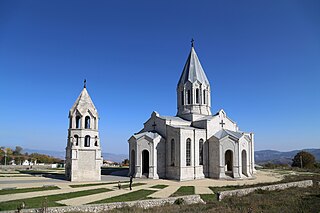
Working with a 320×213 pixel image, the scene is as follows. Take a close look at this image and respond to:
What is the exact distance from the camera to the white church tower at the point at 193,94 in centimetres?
3519

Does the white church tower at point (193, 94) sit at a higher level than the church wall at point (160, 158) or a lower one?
higher

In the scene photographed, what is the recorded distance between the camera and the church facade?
29.7 m

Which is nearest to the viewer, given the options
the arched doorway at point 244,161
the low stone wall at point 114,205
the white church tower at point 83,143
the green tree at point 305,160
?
the low stone wall at point 114,205

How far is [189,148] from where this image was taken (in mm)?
30203

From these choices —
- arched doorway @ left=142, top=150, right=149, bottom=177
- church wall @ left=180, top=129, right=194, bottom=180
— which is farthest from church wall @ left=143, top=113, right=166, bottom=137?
church wall @ left=180, top=129, right=194, bottom=180

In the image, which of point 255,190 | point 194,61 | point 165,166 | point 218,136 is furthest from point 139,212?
point 194,61

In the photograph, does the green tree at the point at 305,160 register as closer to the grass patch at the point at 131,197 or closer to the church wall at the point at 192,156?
the church wall at the point at 192,156

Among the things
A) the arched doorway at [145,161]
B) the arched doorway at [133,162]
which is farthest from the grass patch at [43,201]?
the arched doorway at [145,161]

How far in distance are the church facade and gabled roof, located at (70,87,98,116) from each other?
21.4 ft

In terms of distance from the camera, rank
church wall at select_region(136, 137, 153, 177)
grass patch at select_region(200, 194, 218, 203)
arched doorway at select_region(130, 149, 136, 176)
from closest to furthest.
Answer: grass patch at select_region(200, 194, 218, 203)
church wall at select_region(136, 137, 153, 177)
arched doorway at select_region(130, 149, 136, 176)

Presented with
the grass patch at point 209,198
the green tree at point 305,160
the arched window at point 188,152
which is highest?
the arched window at point 188,152

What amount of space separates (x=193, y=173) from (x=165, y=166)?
3677 millimetres

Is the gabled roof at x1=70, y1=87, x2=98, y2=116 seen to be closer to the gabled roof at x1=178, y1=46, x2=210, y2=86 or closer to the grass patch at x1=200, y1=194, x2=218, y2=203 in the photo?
the gabled roof at x1=178, y1=46, x2=210, y2=86

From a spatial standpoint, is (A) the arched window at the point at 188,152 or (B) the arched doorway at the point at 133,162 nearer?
(A) the arched window at the point at 188,152
